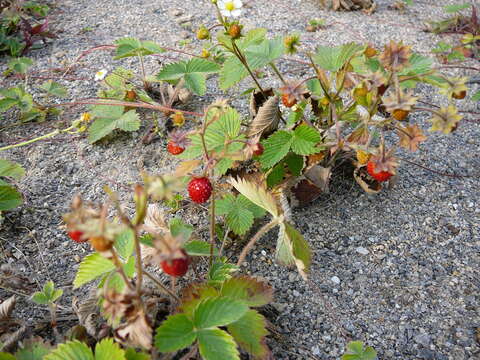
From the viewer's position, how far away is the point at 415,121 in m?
1.87

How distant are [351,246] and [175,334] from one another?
0.64m

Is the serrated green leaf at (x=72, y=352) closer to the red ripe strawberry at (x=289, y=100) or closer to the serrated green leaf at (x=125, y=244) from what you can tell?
the serrated green leaf at (x=125, y=244)

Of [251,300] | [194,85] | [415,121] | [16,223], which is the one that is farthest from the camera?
[415,121]

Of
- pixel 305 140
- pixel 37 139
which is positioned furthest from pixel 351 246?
pixel 37 139

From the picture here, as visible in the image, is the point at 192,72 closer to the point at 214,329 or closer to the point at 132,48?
the point at 132,48

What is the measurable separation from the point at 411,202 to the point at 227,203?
610mm

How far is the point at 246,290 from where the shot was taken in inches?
42.0

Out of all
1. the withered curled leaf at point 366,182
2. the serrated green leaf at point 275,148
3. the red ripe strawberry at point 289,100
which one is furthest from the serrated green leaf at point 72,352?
the withered curled leaf at point 366,182

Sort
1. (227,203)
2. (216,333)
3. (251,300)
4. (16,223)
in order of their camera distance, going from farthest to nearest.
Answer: (16,223) < (227,203) < (251,300) < (216,333)

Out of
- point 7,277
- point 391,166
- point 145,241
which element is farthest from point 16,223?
point 391,166

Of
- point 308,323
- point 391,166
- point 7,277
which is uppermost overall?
point 391,166

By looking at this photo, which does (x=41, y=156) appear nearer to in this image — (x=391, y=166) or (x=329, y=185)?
(x=329, y=185)

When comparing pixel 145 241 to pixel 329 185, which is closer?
pixel 145 241

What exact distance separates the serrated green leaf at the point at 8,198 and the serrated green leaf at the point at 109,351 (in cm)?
64
